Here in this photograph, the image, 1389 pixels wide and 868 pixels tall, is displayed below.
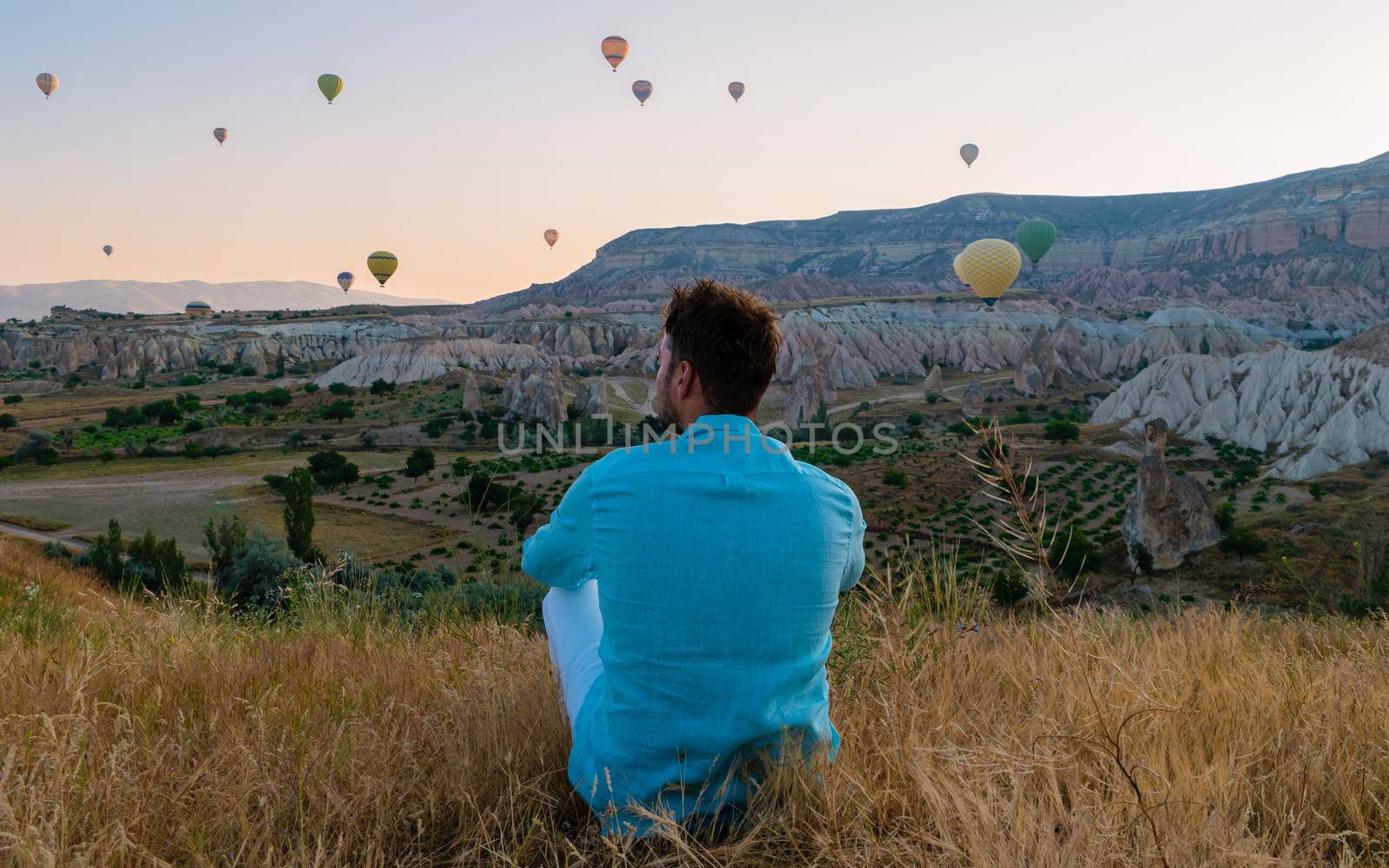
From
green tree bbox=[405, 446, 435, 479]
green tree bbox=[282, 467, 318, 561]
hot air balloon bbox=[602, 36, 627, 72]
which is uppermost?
hot air balloon bbox=[602, 36, 627, 72]

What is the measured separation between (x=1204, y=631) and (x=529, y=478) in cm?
3382

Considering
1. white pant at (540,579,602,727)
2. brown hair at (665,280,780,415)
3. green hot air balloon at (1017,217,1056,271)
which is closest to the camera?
brown hair at (665,280,780,415)

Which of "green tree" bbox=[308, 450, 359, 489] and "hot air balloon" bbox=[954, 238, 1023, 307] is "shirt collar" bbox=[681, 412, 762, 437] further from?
"hot air balloon" bbox=[954, 238, 1023, 307]

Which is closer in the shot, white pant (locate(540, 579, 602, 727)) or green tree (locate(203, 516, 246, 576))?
white pant (locate(540, 579, 602, 727))

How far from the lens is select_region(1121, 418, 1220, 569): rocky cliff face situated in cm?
2288

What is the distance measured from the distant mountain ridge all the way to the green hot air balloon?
32.1m

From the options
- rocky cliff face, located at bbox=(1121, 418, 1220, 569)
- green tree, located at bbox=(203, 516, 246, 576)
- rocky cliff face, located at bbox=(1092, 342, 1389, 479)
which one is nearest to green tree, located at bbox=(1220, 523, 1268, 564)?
rocky cliff face, located at bbox=(1121, 418, 1220, 569)

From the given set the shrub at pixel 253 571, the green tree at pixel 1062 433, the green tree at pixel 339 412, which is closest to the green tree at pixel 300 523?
the shrub at pixel 253 571

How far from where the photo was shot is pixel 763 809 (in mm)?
1719

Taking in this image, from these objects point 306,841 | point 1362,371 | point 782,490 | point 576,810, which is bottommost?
point 1362,371

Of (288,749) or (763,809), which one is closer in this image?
(763,809)

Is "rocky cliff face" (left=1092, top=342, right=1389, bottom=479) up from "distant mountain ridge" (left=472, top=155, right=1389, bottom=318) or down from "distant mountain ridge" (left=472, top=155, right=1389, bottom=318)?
down

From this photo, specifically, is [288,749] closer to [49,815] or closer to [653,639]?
[49,815]

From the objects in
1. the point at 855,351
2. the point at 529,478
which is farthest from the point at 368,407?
the point at 855,351
